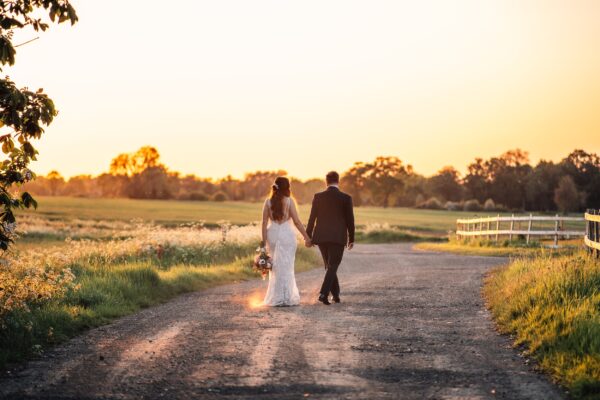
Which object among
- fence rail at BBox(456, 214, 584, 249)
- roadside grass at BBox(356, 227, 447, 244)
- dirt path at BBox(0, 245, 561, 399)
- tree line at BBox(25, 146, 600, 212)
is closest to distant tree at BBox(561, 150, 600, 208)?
tree line at BBox(25, 146, 600, 212)

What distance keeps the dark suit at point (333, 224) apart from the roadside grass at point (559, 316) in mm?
2756

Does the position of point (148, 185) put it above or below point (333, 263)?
above

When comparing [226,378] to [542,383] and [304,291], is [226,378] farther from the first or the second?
[304,291]

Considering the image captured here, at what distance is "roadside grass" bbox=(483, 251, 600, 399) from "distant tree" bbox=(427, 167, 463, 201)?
123637mm

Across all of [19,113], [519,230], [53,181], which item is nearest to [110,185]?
[53,181]

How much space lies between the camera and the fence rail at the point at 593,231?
14.8 m

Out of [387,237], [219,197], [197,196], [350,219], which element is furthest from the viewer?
[219,197]

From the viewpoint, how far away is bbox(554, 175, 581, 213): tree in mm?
101250

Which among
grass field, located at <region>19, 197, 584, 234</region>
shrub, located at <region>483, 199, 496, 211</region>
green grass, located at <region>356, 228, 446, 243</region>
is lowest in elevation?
green grass, located at <region>356, 228, 446, 243</region>

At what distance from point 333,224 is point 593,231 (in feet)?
19.8

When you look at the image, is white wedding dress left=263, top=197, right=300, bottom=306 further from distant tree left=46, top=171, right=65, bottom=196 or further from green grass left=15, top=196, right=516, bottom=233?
distant tree left=46, top=171, right=65, bottom=196

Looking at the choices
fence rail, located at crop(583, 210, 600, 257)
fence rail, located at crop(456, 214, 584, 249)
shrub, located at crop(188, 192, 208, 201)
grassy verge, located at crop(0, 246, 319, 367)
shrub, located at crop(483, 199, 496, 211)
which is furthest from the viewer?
shrub, located at crop(188, 192, 208, 201)

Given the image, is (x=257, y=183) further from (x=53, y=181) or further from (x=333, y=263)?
(x=333, y=263)

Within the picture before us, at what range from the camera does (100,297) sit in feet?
41.7
